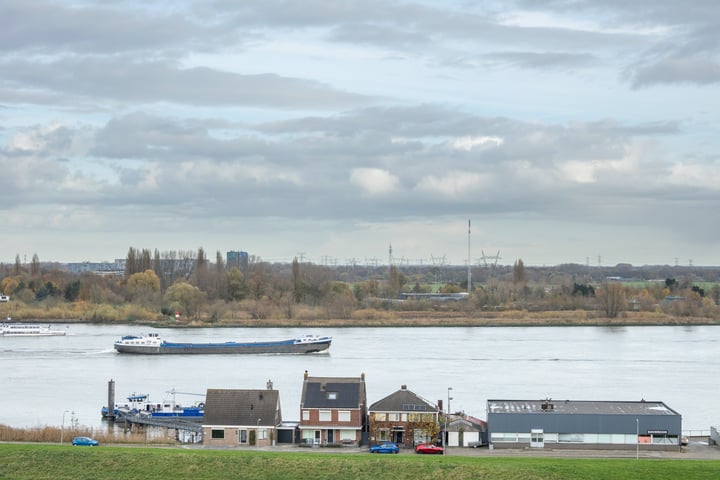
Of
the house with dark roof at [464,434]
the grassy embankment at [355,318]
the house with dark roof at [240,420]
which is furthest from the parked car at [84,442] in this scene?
the grassy embankment at [355,318]

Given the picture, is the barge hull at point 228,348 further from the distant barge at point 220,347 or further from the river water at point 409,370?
the river water at point 409,370

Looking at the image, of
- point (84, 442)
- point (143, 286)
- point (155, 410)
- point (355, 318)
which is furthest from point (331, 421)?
point (143, 286)

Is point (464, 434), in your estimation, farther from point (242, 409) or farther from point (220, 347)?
point (220, 347)

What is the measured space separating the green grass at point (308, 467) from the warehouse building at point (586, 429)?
4.98 ft

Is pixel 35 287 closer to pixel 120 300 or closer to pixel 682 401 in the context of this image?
pixel 120 300

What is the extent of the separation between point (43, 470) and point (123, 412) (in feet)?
21.0

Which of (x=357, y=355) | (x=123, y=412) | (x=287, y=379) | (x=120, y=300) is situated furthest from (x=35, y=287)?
(x=123, y=412)

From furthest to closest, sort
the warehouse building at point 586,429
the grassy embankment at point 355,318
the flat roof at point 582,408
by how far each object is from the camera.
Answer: the grassy embankment at point 355,318, the flat roof at point 582,408, the warehouse building at point 586,429

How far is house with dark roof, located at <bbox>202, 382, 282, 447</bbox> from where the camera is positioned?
Result: 16812 mm

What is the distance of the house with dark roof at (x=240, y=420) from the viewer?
662 inches

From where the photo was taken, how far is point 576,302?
58.1m

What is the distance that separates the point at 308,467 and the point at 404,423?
3.24m

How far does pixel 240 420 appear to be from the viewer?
55.5 ft

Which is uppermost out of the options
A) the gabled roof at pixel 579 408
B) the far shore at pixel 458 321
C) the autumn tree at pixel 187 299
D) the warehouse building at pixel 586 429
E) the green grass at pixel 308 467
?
the autumn tree at pixel 187 299
